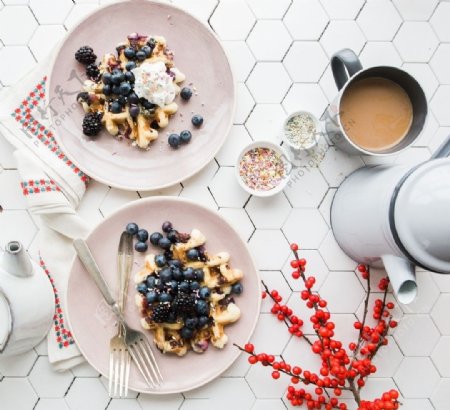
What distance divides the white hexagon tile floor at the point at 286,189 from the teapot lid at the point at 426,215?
0.30 metres

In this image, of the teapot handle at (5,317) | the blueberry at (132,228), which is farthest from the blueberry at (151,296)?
→ the teapot handle at (5,317)

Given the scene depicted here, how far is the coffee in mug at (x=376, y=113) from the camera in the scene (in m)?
1.12

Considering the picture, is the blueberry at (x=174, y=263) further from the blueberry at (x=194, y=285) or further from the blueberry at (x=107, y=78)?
the blueberry at (x=107, y=78)

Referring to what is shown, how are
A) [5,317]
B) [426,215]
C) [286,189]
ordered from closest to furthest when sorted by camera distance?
[426,215]
[5,317]
[286,189]

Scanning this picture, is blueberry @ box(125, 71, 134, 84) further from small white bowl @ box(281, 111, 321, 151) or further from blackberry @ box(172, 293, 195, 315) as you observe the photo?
blackberry @ box(172, 293, 195, 315)

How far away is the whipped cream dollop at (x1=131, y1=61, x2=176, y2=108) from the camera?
1.14m

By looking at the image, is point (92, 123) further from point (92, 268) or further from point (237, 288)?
point (237, 288)

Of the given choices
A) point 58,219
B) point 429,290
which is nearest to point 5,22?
point 58,219

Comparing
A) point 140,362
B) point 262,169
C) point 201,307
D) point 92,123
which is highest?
point 92,123

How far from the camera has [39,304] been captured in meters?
1.11

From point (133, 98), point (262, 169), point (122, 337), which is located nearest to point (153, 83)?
point (133, 98)

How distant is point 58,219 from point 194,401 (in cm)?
44

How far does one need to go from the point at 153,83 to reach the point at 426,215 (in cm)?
54

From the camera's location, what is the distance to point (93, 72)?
118 cm
